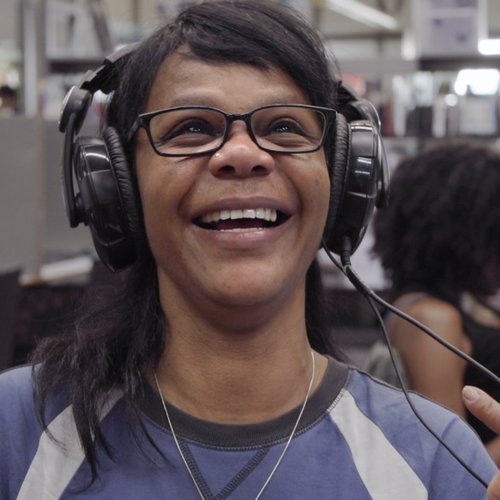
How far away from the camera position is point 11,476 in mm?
1012

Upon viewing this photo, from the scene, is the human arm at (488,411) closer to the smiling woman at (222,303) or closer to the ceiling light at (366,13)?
the smiling woman at (222,303)

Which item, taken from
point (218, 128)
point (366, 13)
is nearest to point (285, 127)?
point (218, 128)

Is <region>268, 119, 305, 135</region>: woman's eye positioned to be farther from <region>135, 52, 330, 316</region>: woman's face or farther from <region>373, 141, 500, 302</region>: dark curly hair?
<region>373, 141, 500, 302</region>: dark curly hair

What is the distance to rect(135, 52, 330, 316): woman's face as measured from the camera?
3.19ft

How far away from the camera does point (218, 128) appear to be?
3.31ft

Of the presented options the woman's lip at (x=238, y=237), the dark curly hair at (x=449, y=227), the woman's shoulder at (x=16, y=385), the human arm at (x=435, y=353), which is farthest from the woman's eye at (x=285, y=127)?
the dark curly hair at (x=449, y=227)

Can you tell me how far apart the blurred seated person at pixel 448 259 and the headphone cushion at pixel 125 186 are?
891 mm

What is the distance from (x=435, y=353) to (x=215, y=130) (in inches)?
36.1

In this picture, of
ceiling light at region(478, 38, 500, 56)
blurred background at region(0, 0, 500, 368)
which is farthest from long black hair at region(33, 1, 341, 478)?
ceiling light at region(478, 38, 500, 56)

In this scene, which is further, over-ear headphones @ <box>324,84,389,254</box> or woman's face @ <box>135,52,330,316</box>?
over-ear headphones @ <box>324,84,389,254</box>

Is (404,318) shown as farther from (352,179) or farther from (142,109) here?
(142,109)

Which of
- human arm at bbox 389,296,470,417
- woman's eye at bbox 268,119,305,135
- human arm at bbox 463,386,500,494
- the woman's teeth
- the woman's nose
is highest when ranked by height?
woman's eye at bbox 268,119,305,135

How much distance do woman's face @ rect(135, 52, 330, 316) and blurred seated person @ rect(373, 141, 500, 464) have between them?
839 millimetres

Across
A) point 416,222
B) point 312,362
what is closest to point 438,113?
point 416,222
